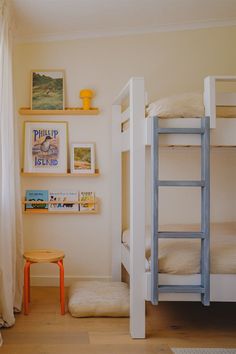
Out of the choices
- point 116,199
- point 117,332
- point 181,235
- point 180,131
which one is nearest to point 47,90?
point 116,199

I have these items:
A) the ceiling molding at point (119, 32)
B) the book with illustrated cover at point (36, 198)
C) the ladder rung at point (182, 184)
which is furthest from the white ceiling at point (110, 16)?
the ladder rung at point (182, 184)

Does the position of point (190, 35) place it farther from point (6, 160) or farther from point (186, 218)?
point (6, 160)

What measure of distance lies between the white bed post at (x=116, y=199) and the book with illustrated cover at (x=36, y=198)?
649 mm

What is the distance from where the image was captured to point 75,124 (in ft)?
14.1

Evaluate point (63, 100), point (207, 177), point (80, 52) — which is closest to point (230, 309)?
point (207, 177)

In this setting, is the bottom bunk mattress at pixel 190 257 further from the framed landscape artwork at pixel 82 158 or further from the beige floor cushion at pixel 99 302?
the framed landscape artwork at pixel 82 158

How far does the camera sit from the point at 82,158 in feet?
14.0

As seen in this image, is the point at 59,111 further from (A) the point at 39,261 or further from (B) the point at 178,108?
(B) the point at 178,108

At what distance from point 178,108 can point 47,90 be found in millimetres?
1780

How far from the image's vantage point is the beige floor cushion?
3371mm

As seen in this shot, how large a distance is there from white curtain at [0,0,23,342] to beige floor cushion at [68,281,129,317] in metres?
0.46

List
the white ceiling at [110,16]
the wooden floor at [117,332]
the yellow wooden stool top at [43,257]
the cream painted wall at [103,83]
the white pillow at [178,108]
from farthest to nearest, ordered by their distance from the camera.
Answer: the cream painted wall at [103,83]
the white ceiling at [110,16]
the yellow wooden stool top at [43,257]
the white pillow at [178,108]
the wooden floor at [117,332]

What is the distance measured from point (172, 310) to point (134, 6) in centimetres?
247

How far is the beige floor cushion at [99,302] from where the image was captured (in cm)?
337
